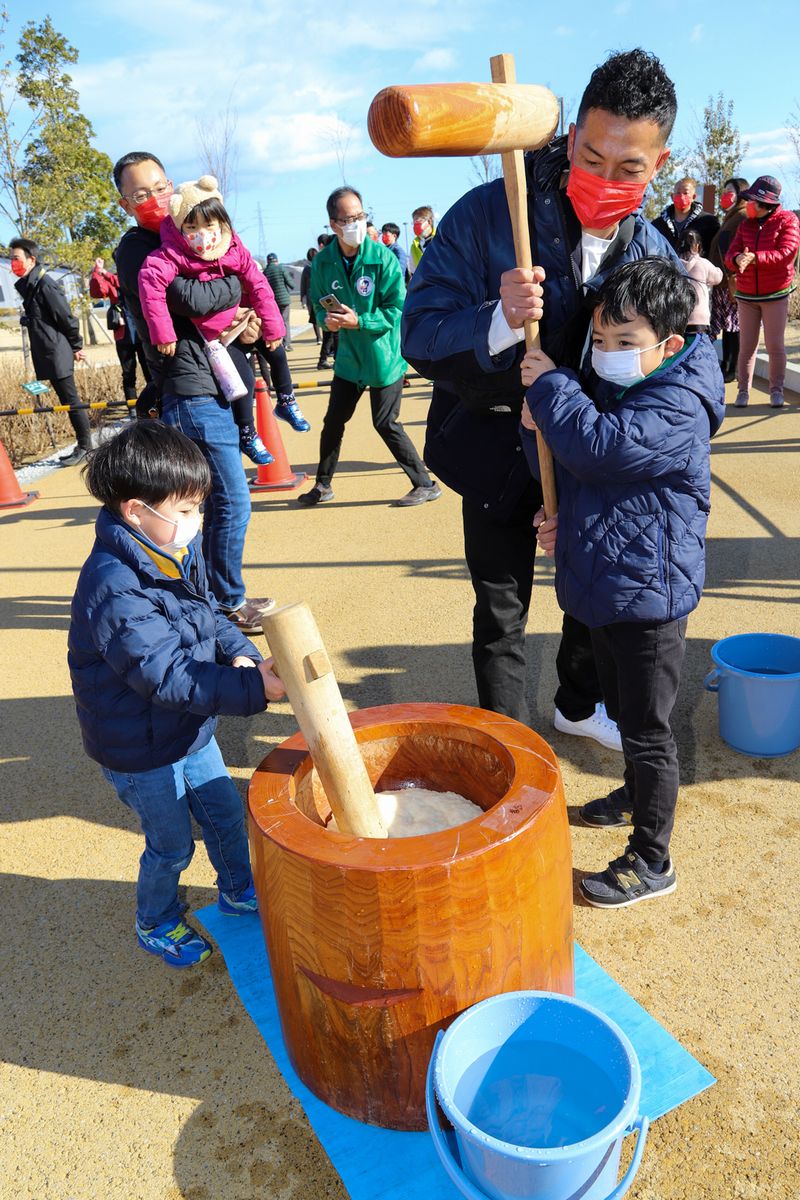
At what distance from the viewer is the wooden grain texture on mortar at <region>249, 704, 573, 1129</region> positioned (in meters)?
1.53

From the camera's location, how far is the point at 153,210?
12.8 ft

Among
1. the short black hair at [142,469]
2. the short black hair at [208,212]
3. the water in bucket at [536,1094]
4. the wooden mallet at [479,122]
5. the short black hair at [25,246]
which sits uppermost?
the short black hair at [25,246]

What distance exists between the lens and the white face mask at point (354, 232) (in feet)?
18.8

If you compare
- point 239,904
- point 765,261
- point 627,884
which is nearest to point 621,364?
point 627,884

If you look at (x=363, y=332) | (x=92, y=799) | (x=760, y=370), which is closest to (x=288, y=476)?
(x=363, y=332)

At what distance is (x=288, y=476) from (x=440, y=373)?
5118mm

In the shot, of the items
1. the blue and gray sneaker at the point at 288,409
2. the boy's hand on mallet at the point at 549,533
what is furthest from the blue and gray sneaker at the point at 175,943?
the blue and gray sneaker at the point at 288,409

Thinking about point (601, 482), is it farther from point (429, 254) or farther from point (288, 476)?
point (288, 476)

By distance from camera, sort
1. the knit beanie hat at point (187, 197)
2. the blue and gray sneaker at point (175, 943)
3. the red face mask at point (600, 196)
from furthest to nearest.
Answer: the knit beanie hat at point (187, 197) → the blue and gray sneaker at point (175, 943) → the red face mask at point (600, 196)

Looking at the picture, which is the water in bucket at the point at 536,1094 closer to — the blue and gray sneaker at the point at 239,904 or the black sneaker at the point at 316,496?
the blue and gray sneaker at the point at 239,904

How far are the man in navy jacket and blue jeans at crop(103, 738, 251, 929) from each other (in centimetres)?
92

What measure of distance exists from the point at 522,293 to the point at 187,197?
7.80ft

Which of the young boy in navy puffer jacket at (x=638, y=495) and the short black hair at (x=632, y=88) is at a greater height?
the short black hair at (x=632, y=88)

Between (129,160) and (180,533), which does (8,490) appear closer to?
(129,160)
